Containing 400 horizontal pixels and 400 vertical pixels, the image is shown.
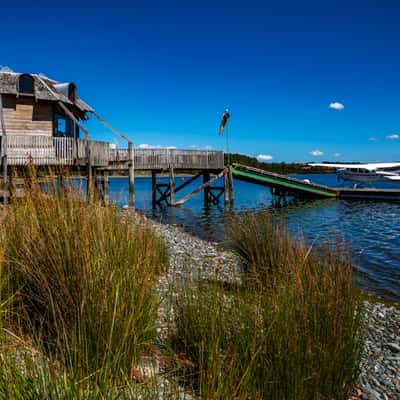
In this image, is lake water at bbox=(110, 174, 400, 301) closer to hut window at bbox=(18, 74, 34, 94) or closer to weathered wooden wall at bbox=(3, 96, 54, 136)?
weathered wooden wall at bbox=(3, 96, 54, 136)

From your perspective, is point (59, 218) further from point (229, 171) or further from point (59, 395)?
point (229, 171)

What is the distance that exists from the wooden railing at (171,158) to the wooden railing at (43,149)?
15.6 feet

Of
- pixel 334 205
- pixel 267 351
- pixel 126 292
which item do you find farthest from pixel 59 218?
pixel 334 205

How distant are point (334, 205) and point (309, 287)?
2732cm

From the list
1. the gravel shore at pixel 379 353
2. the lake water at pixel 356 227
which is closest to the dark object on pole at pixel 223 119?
the lake water at pixel 356 227

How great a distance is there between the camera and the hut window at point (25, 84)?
61.3 feet

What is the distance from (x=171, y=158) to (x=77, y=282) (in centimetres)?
2287

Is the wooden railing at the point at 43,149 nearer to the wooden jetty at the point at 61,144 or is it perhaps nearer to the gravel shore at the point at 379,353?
the wooden jetty at the point at 61,144

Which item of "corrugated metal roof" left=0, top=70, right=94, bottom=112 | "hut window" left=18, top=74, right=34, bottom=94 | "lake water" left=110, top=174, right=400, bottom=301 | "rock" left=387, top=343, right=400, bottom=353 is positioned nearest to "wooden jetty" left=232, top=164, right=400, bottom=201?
"lake water" left=110, top=174, right=400, bottom=301

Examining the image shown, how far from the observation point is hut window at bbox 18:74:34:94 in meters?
18.7

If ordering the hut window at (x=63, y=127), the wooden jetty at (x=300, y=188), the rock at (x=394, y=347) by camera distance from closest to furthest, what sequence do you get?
the rock at (x=394, y=347)
the hut window at (x=63, y=127)
the wooden jetty at (x=300, y=188)

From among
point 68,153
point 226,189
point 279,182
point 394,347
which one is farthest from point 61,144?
point 279,182

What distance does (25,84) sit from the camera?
18.9 meters

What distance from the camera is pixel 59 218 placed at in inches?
136
